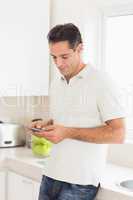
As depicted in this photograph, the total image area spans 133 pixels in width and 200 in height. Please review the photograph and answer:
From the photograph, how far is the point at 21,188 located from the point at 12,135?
60 centimetres

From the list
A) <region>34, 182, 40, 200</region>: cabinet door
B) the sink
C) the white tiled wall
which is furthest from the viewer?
the white tiled wall

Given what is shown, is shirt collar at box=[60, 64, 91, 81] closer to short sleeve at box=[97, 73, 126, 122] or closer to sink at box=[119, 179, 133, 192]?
short sleeve at box=[97, 73, 126, 122]

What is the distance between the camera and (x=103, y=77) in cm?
171

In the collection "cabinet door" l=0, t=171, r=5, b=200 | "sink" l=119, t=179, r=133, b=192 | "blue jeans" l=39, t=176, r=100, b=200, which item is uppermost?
"blue jeans" l=39, t=176, r=100, b=200

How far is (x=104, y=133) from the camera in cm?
165

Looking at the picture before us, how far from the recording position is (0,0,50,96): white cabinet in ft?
8.71

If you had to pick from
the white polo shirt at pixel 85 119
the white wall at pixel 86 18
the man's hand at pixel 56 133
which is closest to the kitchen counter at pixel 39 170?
the white polo shirt at pixel 85 119

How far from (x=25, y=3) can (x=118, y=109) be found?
1436 mm

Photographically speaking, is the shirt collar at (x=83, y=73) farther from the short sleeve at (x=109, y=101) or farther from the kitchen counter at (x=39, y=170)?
the kitchen counter at (x=39, y=170)

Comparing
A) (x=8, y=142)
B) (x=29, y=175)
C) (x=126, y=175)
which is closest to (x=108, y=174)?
(x=126, y=175)

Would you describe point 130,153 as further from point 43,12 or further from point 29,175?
point 43,12

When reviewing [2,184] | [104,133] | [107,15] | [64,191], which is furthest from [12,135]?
[104,133]

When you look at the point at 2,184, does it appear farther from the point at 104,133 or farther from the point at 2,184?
the point at 104,133

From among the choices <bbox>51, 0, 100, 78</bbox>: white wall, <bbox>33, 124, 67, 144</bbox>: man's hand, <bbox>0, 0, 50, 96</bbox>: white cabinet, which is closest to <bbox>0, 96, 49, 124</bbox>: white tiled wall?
<bbox>0, 0, 50, 96</bbox>: white cabinet
